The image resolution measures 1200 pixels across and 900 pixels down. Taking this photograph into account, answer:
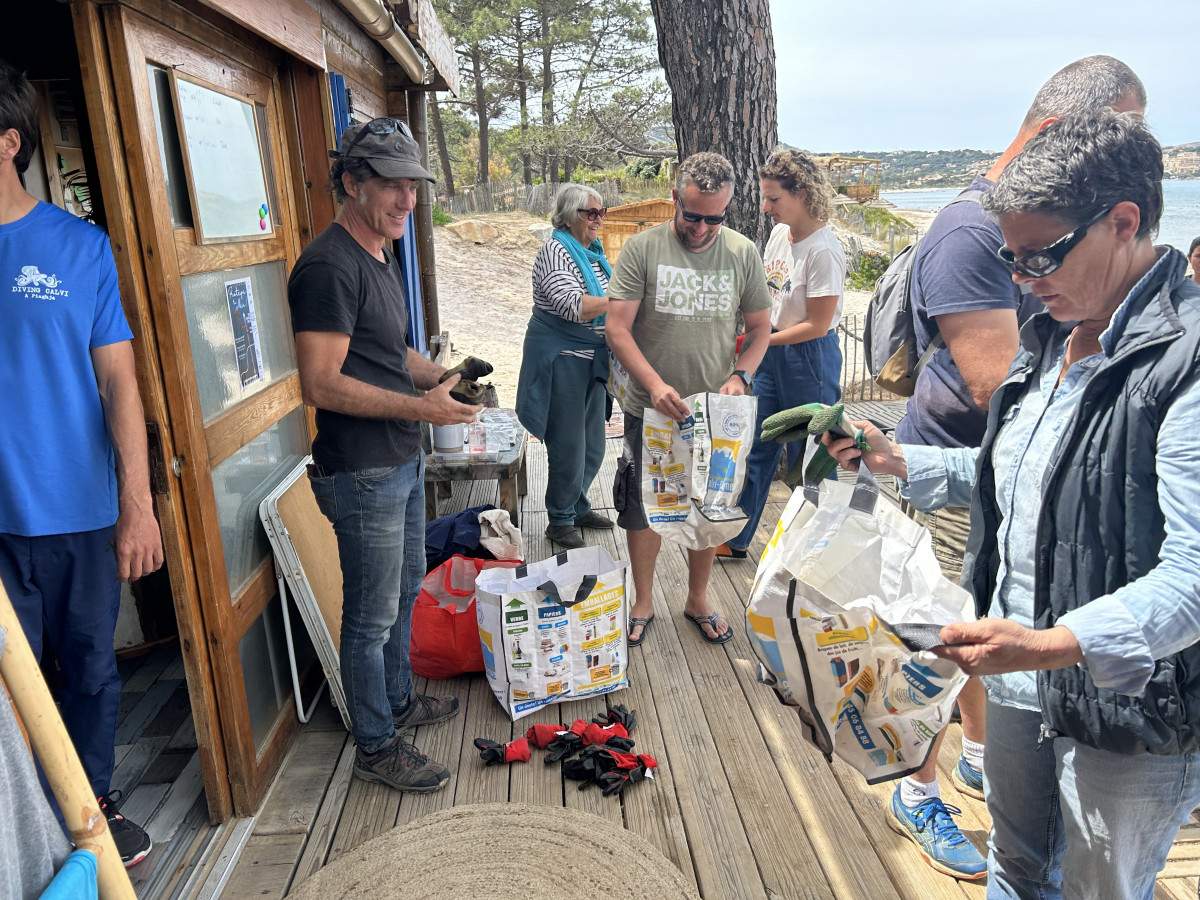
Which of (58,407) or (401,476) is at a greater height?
(58,407)

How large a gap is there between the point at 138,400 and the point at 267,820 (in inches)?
→ 50.8

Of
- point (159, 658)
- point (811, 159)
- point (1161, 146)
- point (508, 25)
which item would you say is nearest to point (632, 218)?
point (508, 25)

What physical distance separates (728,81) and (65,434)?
4.35m

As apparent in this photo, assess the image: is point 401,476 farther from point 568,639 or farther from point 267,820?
point 267,820

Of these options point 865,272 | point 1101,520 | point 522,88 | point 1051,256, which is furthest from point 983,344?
point 522,88

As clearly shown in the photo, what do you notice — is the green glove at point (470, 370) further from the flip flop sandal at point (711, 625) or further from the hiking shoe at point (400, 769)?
the flip flop sandal at point (711, 625)

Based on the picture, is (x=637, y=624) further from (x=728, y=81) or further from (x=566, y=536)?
(x=728, y=81)

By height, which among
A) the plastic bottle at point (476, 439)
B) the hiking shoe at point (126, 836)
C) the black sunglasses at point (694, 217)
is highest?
the black sunglasses at point (694, 217)

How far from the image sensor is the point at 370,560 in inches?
89.6

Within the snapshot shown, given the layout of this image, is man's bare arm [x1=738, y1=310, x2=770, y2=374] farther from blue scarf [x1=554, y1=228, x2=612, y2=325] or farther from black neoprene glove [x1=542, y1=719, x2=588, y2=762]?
black neoprene glove [x1=542, y1=719, x2=588, y2=762]

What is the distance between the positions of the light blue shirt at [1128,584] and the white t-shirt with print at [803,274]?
2.03 metres

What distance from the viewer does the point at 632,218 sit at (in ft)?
57.9

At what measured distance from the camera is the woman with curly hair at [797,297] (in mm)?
3422

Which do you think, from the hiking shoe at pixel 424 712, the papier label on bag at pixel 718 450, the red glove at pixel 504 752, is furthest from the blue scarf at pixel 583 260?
the red glove at pixel 504 752
